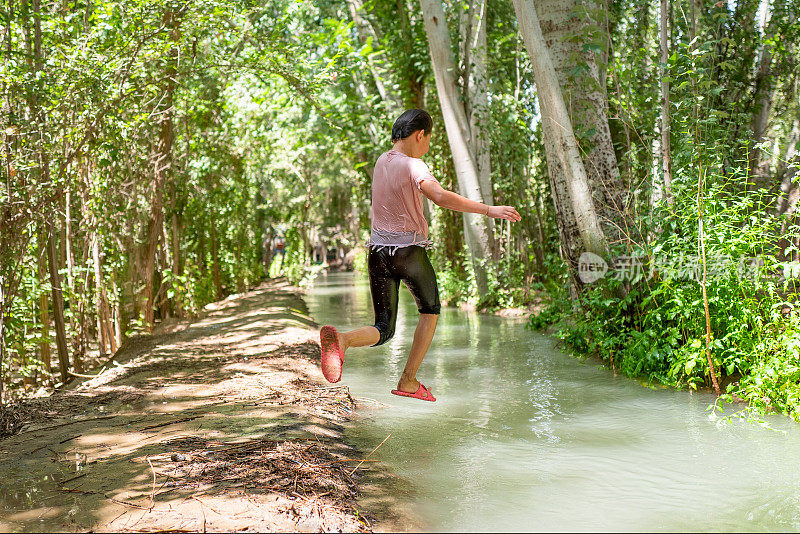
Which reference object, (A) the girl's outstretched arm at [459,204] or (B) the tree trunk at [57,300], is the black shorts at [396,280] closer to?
(A) the girl's outstretched arm at [459,204]

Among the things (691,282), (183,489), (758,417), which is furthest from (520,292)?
(183,489)

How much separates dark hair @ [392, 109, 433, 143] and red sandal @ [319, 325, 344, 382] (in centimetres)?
157

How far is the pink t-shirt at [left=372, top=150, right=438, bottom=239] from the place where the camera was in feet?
15.8

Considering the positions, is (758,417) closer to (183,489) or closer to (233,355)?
(183,489)

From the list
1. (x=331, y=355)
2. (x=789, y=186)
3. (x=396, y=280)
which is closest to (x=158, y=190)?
(x=396, y=280)

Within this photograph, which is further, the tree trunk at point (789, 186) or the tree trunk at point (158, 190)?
the tree trunk at point (158, 190)

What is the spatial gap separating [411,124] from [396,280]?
3.87 feet

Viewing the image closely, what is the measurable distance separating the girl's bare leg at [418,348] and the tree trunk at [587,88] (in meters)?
3.42

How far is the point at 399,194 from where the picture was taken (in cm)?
486

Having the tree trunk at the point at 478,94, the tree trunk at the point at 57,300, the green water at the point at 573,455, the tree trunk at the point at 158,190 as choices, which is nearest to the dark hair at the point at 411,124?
the green water at the point at 573,455

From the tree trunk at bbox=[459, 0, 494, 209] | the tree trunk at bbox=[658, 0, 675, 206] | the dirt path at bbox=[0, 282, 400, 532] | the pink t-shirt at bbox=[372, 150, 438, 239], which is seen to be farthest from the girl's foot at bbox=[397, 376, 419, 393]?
the tree trunk at bbox=[459, 0, 494, 209]

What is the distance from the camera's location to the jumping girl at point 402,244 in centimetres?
469

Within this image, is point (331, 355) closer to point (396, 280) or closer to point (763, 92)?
point (396, 280)

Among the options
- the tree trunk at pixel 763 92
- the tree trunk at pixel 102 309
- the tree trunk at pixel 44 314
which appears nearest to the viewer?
the tree trunk at pixel 44 314
